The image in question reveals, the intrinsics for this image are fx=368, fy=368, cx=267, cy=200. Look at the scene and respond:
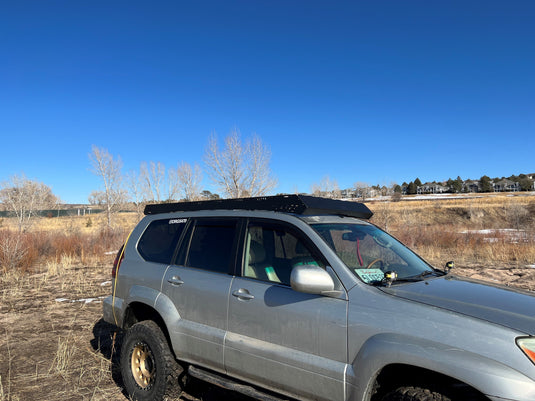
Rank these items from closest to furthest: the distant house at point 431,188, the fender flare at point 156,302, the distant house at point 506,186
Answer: the fender flare at point 156,302, the distant house at point 506,186, the distant house at point 431,188

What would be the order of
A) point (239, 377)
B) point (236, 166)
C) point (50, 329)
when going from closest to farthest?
1. point (239, 377)
2. point (50, 329)
3. point (236, 166)

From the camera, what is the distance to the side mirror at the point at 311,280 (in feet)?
7.77

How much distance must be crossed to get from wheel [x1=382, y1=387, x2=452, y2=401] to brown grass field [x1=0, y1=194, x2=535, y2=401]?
2.22 meters

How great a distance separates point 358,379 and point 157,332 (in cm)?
204

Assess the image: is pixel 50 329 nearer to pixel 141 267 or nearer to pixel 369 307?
pixel 141 267

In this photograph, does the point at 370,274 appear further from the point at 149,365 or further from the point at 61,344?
the point at 61,344

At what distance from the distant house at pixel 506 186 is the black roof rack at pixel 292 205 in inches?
5321

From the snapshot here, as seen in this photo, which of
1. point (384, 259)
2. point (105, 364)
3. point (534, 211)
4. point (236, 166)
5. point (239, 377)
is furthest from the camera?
point (534, 211)

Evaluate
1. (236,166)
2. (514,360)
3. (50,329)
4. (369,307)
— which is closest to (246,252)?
(369,307)

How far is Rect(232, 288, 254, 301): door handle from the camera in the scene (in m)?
2.86

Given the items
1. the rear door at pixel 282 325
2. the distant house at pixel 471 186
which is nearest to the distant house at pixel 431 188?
the distant house at pixel 471 186

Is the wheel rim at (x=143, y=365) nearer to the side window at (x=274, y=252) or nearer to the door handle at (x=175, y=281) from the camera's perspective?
the door handle at (x=175, y=281)

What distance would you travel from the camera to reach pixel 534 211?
35000 millimetres

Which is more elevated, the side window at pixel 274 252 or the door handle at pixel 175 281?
the side window at pixel 274 252
